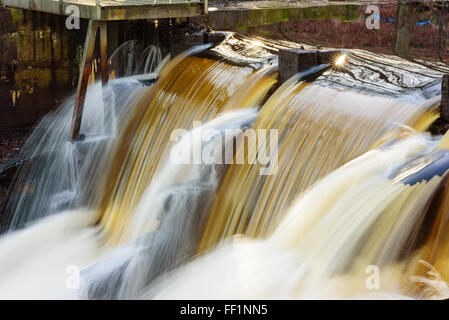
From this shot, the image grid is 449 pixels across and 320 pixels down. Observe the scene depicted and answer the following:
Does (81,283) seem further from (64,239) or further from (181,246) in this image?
(64,239)

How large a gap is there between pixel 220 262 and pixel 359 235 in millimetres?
1690

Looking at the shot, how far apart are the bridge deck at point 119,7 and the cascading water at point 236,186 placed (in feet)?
2.53

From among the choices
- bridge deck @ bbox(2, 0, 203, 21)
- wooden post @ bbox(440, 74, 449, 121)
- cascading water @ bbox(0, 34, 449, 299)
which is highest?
bridge deck @ bbox(2, 0, 203, 21)

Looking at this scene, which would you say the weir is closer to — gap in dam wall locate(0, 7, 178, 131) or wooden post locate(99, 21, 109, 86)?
wooden post locate(99, 21, 109, 86)

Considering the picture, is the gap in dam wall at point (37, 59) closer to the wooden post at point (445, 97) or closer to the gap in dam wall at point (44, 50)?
the gap in dam wall at point (44, 50)

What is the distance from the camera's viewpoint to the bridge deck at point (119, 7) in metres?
9.90

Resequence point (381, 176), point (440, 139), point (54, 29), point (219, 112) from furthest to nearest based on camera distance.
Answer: point (54, 29) → point (219, 112) → point (440, 139) → point (381, 176)

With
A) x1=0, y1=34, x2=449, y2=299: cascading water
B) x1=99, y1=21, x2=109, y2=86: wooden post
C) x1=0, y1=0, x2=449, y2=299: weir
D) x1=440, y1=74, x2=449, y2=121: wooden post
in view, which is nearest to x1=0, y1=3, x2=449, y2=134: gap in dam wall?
x1=0, y1=0, x2=449, y2=299: weir

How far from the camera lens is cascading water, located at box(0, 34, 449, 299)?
19.3ft

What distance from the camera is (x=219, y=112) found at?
9273 millimetres

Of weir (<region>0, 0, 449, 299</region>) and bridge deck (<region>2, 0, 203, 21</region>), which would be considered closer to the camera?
weir (<region>0, 0, 449, 299</region>)

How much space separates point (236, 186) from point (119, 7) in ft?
11.8

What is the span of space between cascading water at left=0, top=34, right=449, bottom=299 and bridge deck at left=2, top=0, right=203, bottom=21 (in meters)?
0.77

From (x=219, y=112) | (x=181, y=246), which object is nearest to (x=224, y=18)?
(x=219, y=112)
